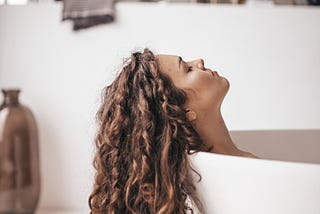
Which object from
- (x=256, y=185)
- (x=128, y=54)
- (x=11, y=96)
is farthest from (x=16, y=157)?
(x=256, y=185)

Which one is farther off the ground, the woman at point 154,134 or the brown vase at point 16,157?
the woman at point 154,134

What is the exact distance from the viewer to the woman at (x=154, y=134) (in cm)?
115

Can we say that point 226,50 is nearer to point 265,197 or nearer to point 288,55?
point 288,55

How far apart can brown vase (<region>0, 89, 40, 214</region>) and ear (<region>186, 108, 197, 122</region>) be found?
1.06 metres

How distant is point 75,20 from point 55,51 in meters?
0.17

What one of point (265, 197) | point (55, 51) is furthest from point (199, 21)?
point (265, 197)

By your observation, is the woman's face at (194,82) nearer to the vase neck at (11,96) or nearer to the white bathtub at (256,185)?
the white bathtub at (256,185)

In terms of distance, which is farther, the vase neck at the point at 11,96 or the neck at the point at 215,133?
the vase neck at the point at 11,96

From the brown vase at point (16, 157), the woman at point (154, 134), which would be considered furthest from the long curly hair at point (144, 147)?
the brown vase at point (16, 157)

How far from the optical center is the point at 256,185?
3.29 ft

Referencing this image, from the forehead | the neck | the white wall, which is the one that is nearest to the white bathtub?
the neck

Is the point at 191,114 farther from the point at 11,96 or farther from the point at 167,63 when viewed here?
the point at 11,96

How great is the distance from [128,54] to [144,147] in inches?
44.8

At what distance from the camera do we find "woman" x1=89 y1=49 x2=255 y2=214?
3.76 feet
